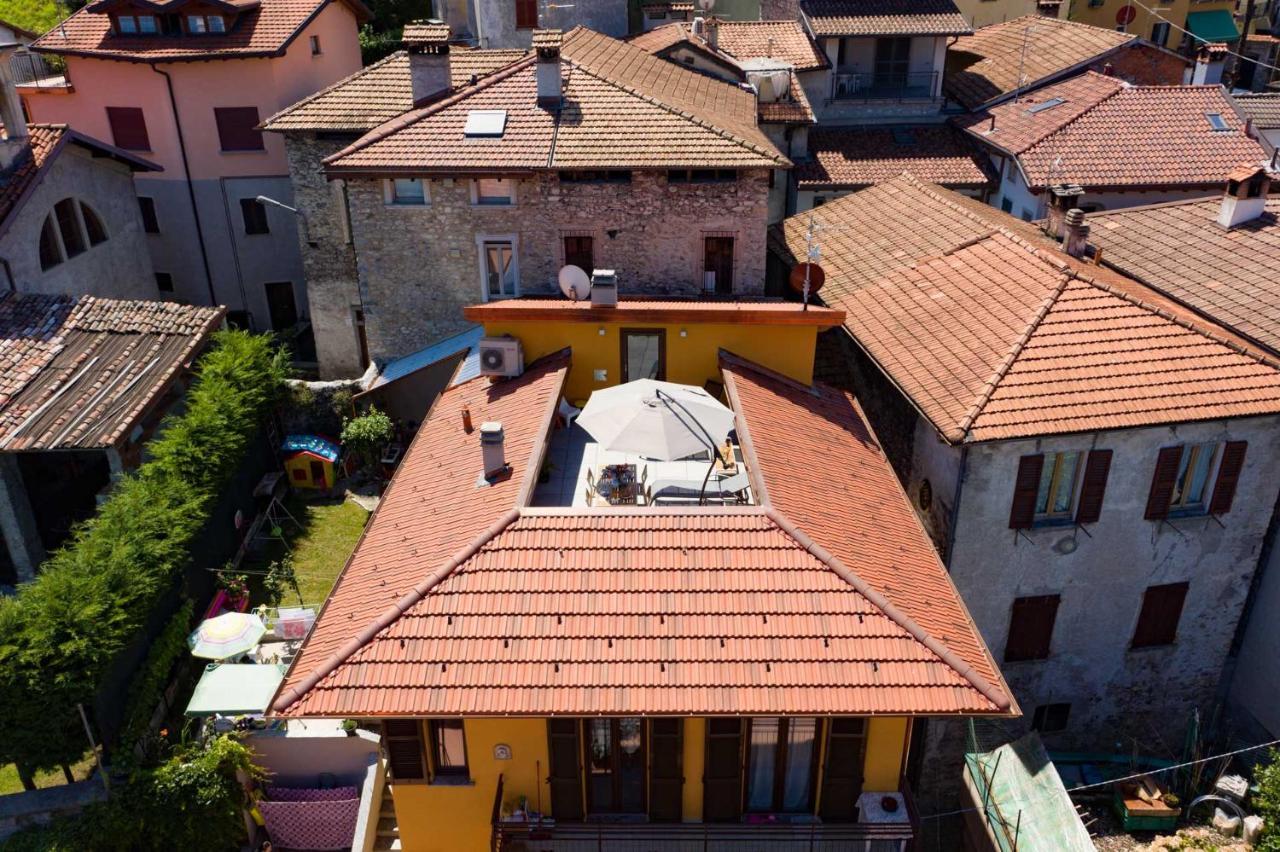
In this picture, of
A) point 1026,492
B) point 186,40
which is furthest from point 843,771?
point 186,40

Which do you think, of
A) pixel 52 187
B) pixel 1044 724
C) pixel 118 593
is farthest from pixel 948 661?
pixel 52 187

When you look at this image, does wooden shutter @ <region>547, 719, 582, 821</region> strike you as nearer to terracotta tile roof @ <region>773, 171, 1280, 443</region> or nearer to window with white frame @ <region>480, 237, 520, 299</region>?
terracotta tile roof @ <region>773, 171, 1280, 443</region>

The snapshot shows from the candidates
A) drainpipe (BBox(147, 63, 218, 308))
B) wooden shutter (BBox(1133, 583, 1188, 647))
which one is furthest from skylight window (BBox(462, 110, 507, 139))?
wooden shutter (BBox(1133, 583, 1188, 647))

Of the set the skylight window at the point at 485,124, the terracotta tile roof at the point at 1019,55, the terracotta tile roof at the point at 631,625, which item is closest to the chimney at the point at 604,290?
the terracotta tile roof at the point at 631,625

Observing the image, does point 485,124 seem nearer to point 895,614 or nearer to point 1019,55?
point 895,614

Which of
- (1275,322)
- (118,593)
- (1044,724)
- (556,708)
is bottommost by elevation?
(1044,724)

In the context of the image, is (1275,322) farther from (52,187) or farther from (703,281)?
(52,187)

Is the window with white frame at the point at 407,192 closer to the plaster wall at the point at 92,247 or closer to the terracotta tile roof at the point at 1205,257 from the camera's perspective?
the plaster wall at the point at 92,247
